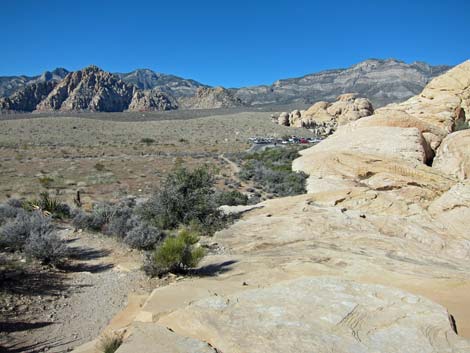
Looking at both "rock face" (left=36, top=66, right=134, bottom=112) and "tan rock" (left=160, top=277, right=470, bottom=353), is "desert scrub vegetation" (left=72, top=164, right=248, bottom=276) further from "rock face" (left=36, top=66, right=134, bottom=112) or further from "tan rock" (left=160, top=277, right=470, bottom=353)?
"rock face" (left=36, top=66, right=134, bottom=112)

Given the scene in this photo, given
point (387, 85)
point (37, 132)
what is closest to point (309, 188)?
point (37, 132)

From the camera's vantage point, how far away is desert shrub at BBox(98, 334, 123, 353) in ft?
14.3

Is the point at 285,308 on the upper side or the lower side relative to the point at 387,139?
lower

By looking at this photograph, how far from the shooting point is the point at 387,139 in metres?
19.2

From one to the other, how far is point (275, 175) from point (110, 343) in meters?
19.2

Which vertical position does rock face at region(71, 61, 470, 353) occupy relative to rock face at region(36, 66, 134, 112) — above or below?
below

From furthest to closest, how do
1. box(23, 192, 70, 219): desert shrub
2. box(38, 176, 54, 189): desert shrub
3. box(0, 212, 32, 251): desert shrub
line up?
1. box(38, 176, 54, 189): desert shrub
2. box(23, 192, 70, 219): desert shrub
3. box(0, 212, 32, 251): desert shrub

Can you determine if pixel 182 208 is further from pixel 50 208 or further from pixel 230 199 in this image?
pixel 50 208

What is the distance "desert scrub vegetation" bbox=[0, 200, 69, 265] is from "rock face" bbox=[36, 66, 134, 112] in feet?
547

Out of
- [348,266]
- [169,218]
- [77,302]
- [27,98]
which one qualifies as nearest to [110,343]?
[77,302]

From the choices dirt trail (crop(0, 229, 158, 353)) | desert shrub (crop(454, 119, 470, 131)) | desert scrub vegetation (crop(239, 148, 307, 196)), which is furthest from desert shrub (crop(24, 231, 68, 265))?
desert shrub (crop(454, 119, 470, 131))

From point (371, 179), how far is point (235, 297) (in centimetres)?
1293

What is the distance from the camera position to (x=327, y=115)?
8281cm

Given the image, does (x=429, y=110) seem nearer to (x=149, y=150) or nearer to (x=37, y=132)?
(x=149, y=150)
